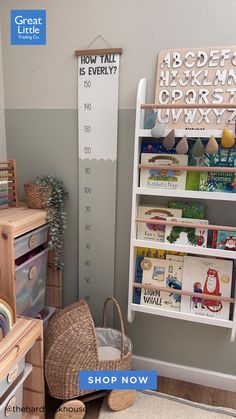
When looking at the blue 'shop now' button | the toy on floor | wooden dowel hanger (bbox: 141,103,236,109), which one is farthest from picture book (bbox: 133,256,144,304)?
wooden dowel hanger (bbox: 141,103,236,109)

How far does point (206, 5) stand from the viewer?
128 centimetres

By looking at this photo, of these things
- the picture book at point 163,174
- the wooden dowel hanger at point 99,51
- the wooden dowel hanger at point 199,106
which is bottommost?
the picture book at point 163,174

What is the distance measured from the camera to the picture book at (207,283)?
135 cm

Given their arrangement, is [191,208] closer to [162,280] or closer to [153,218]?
[153,218]

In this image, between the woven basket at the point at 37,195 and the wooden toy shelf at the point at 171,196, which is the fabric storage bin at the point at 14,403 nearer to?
the wooden toy shelf at the point at 171,196

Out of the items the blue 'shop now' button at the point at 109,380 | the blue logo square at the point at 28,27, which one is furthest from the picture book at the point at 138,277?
the blue logo square at the point at 28,27

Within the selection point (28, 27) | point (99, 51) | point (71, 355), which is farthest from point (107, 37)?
point (71, 355)

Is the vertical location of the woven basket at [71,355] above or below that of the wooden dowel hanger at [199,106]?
below

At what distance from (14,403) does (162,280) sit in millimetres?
800

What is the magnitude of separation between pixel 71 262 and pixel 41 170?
1.81 feet

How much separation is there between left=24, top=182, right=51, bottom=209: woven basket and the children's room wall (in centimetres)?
18

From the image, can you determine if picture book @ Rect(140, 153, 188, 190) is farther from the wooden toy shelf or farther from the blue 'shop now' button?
the blue 'shop now' button

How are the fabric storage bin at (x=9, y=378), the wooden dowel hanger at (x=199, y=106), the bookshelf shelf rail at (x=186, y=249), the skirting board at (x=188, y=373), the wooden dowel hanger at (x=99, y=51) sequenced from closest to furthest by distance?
the fabric storage bin at (x=9, y=378) → the wooden dowel hanger at (x=199, y=106) → the bookshelf shelf rail at (x=186, y=249) → the wooden dowel hanger at (x=99, y=51) → the skirting board at (x=188, y=373)

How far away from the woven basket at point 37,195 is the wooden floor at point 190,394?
100cm
